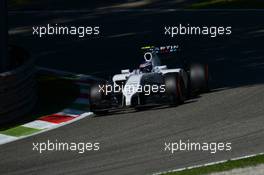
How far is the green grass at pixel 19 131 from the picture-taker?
18041 mm

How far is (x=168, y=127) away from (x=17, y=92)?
3.58m

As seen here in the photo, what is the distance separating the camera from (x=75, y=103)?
806 inches

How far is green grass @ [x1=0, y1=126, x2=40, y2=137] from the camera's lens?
59.2 ft

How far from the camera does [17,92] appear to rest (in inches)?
752

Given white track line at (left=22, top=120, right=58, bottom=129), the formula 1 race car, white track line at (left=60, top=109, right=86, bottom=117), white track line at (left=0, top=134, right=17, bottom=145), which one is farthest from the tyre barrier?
the formula 1 race car

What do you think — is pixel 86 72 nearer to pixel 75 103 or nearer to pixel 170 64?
pixel 170 64

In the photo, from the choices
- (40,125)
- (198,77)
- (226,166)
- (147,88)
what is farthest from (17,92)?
(226,166)

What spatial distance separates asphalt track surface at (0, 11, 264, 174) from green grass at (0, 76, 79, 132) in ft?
4.14

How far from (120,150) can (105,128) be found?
1.98 meters

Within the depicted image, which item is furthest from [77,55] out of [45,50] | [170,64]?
[170,64]

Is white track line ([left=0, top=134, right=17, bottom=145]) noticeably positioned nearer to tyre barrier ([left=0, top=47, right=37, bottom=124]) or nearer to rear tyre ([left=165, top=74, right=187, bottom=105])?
tyre barrier ([left=0, top=47, right=37, bottom=124])

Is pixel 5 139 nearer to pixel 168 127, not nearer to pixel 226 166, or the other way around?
pixel 168 127

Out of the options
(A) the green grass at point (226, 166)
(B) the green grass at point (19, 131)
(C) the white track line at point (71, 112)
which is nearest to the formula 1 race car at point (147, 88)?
(C) the white track line at point (71, 112)

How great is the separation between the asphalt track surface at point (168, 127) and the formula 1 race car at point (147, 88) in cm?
21
